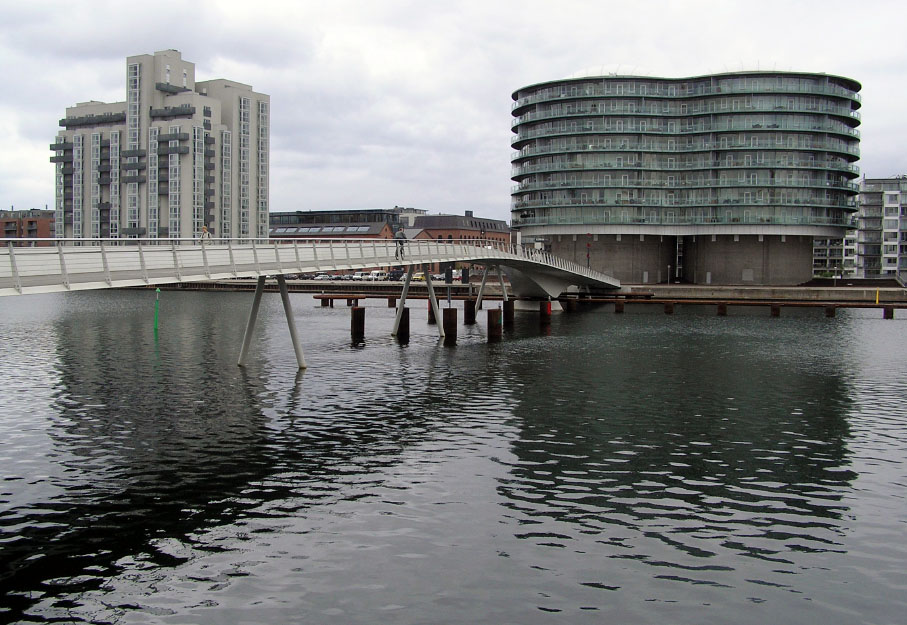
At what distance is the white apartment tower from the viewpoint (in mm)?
158000

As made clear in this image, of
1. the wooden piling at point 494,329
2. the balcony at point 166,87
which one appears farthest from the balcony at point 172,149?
the wooden piling at point 494,329

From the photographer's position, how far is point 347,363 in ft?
143

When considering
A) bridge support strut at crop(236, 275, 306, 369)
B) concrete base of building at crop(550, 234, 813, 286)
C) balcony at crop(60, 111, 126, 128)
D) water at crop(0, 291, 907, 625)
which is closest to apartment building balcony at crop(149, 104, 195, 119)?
balcony at crop(60, 111, 126, 128)

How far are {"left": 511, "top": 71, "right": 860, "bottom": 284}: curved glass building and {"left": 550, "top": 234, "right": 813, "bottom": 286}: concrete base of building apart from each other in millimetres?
164

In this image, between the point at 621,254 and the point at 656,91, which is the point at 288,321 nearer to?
the point at 621,254

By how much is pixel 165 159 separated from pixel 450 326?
119 metres

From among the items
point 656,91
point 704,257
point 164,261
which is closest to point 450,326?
point 164,261

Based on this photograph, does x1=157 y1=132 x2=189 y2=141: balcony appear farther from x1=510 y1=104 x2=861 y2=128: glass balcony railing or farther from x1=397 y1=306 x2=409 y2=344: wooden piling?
x1=397 y1=306 x2=409 y2=344: wooden piling

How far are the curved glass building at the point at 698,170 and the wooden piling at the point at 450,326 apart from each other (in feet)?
223

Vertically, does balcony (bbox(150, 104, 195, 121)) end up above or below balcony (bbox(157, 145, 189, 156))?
above

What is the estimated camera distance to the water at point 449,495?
13562mm

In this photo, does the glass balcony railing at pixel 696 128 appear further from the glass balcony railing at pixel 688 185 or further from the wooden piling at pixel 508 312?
the wooden piling at pixel 508 312

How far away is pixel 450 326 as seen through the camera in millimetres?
57500

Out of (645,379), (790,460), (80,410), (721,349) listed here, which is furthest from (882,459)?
(721,349)
